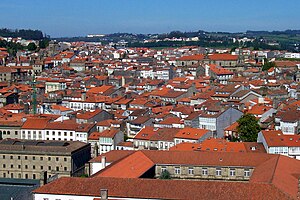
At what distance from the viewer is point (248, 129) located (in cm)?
4844

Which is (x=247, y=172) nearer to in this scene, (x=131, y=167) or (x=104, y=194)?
(x=131, y=167)

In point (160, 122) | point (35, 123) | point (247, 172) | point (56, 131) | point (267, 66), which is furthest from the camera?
point (267, 66)

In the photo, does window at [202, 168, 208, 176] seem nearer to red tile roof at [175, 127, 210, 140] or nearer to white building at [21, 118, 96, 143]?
red tile roof at [175, 127, 210, 140]

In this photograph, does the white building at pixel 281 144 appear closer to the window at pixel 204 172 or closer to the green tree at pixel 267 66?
the window at pixel 204 172

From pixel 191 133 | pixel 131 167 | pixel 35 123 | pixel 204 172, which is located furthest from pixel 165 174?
pixel 35 123

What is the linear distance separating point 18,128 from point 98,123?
790 centimetres

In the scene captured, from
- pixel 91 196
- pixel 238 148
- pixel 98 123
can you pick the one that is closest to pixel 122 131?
pixel 98 123

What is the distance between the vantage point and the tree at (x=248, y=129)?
48.4 meters

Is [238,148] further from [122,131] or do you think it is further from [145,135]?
[122,131]

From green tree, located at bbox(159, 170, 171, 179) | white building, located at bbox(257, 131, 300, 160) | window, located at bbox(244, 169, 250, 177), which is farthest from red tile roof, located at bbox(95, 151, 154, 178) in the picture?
white building, located at bbox(257, 131, 300, 160)

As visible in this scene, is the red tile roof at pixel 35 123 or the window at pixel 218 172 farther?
the red tile roof at pixel 35 123

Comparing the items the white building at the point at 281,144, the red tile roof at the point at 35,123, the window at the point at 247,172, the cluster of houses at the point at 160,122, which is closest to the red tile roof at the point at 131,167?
the cluster of houses at the point at 160,122

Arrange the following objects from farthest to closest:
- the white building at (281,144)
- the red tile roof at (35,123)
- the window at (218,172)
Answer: the red tile roof at (35,123), the white building at (281,144), the window at (218,172)

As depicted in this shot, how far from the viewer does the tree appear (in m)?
48.4
